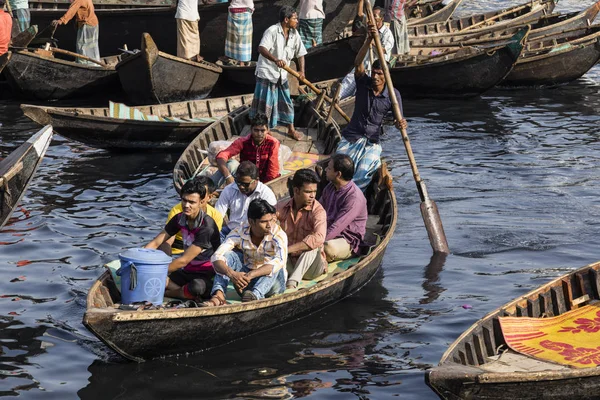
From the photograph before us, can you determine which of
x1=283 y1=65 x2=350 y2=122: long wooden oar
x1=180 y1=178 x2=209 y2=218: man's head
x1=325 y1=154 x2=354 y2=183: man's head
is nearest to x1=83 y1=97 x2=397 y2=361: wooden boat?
x1=325 y1=154 x2=354 y2=183: man's head

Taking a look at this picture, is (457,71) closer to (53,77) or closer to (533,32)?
(533,32)

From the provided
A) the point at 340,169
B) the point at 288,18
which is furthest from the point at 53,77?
the point at 340,169

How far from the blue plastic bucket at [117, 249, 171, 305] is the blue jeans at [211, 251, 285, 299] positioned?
1.68 ft

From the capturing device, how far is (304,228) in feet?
25.9

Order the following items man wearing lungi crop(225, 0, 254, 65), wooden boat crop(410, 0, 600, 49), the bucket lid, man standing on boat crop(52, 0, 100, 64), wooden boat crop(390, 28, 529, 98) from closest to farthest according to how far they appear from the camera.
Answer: the bucket lid, man wearing lungi crop(225, 0, 254, 65), wooden boat crop(390, 28, 529, 98), man standing on boat crop(52, 0, 100, 64), wooden boat crop(410, 0, 600, 49)

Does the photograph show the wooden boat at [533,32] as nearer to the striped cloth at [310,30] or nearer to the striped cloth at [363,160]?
the striped cloth at [310,30]

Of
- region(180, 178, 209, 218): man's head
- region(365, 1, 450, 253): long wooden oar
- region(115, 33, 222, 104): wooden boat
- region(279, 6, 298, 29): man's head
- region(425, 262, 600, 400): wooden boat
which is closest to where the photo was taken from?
region(425, 262, 600, 400): wooden boat

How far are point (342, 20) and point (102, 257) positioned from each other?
9501 millimetres

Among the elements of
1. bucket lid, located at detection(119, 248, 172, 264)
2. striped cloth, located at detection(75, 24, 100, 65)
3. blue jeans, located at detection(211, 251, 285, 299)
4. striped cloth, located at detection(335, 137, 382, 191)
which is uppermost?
striped cloth, located at detection(75, 24, 100, 65)

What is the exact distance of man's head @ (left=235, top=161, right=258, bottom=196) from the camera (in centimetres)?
786

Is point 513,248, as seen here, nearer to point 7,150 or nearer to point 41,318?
point 41,318

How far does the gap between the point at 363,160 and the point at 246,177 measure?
2196 mm

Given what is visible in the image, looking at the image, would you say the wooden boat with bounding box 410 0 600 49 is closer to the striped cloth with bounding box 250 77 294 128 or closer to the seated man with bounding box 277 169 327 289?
the striped cloth with bounding box 250 77 294 128

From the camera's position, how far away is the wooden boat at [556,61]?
1648 centimetres
